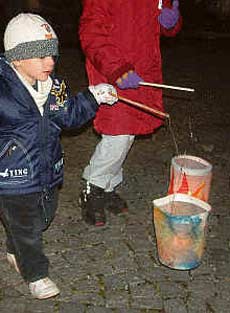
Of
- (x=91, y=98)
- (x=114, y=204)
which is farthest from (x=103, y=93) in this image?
(x=114, y=204)

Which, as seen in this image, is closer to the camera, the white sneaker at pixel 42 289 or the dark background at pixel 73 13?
the white sneaker at pixel 42 289

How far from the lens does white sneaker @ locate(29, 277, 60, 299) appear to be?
3.92m

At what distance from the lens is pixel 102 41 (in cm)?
417

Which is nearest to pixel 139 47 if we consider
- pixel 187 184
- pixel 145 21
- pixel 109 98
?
pixel 145 21

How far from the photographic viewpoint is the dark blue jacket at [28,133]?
3547mm

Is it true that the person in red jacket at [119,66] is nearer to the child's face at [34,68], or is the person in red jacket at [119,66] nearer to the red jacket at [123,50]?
the red jacket at [123,50]

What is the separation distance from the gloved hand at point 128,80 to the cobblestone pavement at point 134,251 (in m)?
1.16

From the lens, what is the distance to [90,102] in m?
3.87

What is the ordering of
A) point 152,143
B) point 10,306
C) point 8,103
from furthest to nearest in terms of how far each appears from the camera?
point 152,143 < point 10,306 < point 8,103

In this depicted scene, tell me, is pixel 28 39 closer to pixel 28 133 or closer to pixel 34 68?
pixel 34 68

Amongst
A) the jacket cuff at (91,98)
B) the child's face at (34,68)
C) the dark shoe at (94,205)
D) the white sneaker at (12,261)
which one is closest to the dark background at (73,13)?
the dark shoe at (94,205)

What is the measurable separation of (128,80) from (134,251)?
47.3 inches

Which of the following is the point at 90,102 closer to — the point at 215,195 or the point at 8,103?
the point at 8,103

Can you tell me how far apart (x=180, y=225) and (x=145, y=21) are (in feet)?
4.46
